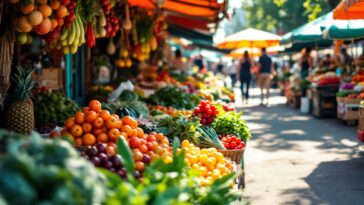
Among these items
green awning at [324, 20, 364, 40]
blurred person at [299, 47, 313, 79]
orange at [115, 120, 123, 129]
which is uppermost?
green awning at [324, 20, 364, 40]

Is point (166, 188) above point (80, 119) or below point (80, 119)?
below

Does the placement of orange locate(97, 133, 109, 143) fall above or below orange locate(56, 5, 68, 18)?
below

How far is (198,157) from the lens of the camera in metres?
4.79

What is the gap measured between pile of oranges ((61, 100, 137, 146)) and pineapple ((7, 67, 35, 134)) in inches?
33.4

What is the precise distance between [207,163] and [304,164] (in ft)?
14.9

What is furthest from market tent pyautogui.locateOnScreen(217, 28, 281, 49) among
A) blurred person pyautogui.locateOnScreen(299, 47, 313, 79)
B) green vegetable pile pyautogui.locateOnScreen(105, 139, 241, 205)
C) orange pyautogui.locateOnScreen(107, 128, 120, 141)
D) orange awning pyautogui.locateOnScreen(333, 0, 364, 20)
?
A: green vegetable pile pyautogui.locateOnScreen(105, 139, 241, 205)

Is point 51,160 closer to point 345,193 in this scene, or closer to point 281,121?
point 345,193

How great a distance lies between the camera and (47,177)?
7.53 ft

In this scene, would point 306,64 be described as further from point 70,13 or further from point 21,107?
point 21,107

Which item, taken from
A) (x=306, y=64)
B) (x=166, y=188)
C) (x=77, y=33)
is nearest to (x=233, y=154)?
(x=77, y=33)

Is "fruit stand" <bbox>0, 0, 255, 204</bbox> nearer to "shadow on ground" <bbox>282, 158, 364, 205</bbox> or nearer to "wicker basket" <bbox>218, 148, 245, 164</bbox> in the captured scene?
"wicker basket" <bbox>218, 148, 245, 164</bbox>

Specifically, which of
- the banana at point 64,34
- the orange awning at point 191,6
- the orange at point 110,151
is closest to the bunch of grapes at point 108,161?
the orange at point 110,151

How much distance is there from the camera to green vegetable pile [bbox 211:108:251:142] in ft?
21.9

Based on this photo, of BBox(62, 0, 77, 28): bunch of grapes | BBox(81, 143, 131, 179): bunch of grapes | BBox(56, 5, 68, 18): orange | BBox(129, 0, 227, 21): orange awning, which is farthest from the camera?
BBox(129, 0, 227, 21): orange awning
